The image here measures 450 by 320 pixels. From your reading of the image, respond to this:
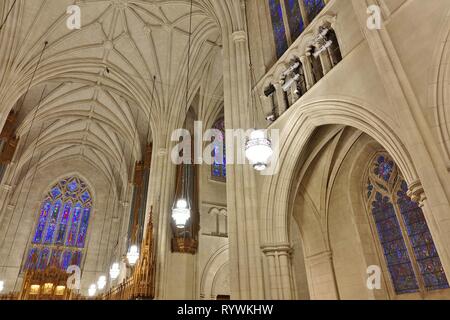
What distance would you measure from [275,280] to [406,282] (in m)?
3.64

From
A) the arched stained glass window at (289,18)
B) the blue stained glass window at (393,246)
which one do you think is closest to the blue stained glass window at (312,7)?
the arched stained glass window at (289,18)

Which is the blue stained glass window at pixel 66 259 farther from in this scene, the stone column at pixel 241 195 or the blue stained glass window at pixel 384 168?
the blue stained glass window at pixel 384 168

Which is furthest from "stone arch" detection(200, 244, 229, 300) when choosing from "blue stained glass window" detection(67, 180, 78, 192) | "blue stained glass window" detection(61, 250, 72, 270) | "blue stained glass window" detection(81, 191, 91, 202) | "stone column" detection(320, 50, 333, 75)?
"blue stained glass window" detection(67, 180, 78, 192)

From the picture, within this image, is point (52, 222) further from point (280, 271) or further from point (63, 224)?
point (280, 271)

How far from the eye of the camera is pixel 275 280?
243 inches

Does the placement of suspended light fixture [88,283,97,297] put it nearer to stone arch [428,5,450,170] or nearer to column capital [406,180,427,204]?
column capital [406,180,427,204]

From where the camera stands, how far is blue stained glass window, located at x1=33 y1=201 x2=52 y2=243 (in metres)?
20.0

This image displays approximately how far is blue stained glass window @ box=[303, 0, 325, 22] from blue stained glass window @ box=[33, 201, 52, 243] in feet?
67.9

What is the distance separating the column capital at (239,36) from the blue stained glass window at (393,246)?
19.3ft

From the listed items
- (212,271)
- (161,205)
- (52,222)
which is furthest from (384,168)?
(52,222)

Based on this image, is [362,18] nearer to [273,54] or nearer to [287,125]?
[287,125]

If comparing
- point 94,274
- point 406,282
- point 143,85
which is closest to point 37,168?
point 94,274

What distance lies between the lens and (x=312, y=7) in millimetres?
7504

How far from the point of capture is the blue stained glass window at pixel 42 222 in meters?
20.0
